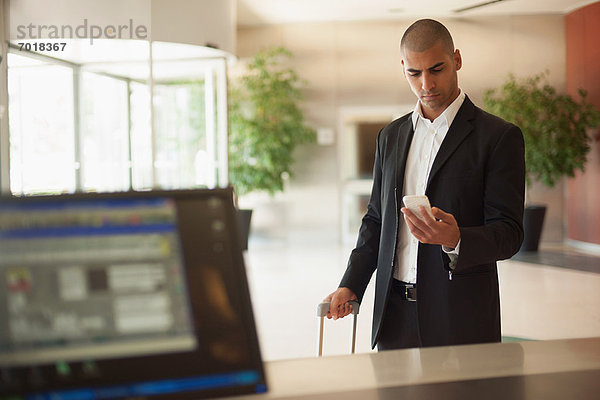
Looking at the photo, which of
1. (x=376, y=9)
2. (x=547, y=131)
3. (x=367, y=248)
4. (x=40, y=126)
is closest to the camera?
(x=367, y=248)

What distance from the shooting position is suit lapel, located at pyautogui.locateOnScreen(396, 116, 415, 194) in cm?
203

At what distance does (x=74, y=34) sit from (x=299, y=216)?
6487mm

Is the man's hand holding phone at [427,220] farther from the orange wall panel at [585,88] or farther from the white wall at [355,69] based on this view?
the white wall at [355,69]

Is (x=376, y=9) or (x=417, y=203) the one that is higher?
(x=376, y=9)

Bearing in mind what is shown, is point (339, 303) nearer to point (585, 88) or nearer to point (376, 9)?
point (376, 9)

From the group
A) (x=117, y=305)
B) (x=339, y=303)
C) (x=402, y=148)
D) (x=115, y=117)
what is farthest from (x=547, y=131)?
(x=117, y=305)

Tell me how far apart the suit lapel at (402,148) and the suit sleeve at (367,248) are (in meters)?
0.11

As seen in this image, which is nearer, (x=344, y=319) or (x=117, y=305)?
(x=117, y=305)

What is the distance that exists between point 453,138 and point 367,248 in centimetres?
46

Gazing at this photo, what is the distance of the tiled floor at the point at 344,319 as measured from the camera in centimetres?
536

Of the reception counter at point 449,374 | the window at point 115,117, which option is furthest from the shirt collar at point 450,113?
the window at point 115,117

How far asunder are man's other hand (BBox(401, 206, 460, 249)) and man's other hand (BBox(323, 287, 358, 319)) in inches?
16.3

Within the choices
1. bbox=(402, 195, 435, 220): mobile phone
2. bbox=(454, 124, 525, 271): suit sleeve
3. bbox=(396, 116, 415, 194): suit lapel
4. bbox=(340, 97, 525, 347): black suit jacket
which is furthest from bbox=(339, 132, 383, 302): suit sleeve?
bbox=(402, 195, 435, 220): mobile phone

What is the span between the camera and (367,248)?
2.14 m
